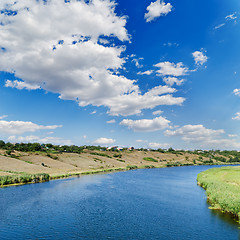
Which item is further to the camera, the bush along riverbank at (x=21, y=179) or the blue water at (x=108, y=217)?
the bush along riverbank at (x=21, y=179)

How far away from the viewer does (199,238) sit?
102ft

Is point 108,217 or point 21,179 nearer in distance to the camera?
point 108,217

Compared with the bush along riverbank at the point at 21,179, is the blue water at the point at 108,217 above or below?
below

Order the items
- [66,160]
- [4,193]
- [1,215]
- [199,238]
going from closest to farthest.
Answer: [199,238] < [1,215] < [4,193] < [66,160]

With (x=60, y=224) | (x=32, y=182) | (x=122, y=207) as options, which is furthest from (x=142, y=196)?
(x=32, y=182)

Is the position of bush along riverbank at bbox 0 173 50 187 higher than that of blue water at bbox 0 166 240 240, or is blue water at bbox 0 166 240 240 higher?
bush along riverbank at bbox 0 173 50 187

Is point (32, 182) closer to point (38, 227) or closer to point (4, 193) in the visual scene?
point (4, 193)

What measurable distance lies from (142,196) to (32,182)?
44.0m

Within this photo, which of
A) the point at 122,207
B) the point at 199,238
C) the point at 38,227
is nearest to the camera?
the point at 199,238

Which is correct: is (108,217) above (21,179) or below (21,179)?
below

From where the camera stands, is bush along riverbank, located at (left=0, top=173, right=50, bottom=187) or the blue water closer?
the blue water

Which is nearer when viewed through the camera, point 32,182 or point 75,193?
point 75,193

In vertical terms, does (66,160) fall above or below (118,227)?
above

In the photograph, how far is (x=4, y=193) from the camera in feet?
191
